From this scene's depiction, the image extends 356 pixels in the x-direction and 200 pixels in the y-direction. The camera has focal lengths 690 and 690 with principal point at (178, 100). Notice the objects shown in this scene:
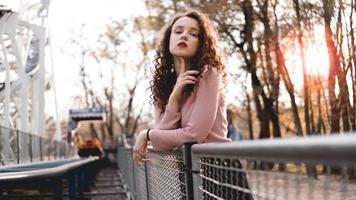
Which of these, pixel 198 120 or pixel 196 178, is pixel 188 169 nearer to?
pixel 196 178

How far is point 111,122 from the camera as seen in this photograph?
59.7 m

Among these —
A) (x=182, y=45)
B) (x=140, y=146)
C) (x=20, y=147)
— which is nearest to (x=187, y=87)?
(x=182, y=45)

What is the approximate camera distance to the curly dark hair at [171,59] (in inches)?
129

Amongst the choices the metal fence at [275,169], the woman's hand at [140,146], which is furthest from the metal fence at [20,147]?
the metal fence at [275,169]

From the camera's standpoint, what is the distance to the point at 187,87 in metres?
3.15

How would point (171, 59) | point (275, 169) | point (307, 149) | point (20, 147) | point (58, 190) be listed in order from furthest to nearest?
point (20, 147) → point (58, 190) → point (171, 59) → point (275, 169) → point (307, 149)

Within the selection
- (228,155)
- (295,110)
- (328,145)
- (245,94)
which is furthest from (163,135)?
(245,94)

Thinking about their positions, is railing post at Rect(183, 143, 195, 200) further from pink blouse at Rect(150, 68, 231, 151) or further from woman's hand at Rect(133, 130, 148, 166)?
woman's hand at Rect(133, 130, 148, 166)

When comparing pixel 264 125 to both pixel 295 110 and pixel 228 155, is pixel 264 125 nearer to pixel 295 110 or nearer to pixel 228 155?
pixel 295 110

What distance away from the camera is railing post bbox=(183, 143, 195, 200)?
3.11m

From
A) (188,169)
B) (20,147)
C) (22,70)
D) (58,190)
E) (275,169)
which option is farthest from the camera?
(22,70)

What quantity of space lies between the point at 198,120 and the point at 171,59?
596 mm

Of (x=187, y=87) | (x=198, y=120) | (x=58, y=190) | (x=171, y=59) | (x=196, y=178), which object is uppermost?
(x=171, y=59)

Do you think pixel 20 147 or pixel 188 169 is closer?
pixel 188 169
